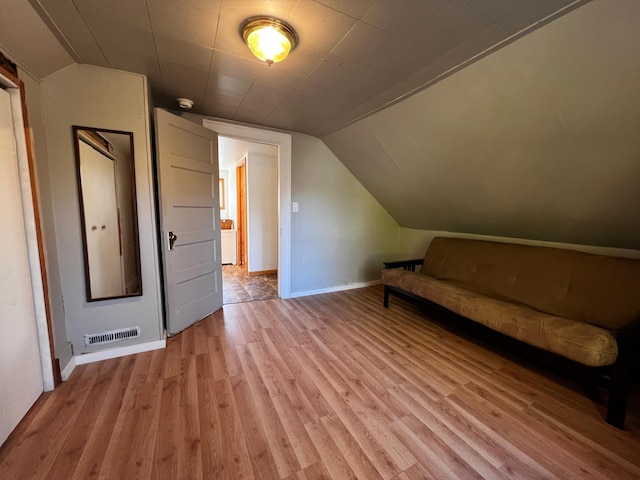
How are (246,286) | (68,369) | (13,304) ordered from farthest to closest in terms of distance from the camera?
(246,286)
(68,369)
(13,304)

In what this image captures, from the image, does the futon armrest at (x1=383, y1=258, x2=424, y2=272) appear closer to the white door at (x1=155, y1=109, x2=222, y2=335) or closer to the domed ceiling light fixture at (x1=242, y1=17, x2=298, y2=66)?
the white door at (x1=155, y1=109, x2=222, y2=335)

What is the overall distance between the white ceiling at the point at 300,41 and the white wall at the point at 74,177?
0.12 m

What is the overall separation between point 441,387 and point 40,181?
2.91 meters

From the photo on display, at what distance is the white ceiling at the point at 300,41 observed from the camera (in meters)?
1.25

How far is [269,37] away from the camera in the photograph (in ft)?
4.62

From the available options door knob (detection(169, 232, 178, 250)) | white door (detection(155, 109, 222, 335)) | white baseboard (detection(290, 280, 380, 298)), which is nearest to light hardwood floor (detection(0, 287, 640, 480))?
white door (detection(155, 109, 222, 335))

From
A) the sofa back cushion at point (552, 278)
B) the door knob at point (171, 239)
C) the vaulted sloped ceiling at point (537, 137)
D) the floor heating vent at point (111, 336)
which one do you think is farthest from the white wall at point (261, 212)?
the sofa back cushion at point (552, 278)

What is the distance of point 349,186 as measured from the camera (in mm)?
3660

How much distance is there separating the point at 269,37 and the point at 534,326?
2440mm

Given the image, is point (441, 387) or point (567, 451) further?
point (441, 387)

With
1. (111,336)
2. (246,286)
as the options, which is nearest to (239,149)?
(246,286)

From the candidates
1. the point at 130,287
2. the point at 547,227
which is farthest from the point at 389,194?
the point at 130,287

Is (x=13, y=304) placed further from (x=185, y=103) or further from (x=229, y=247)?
(x=229, y=247)

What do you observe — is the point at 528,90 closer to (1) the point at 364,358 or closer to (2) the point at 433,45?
Result: (2) the point at 433,45
